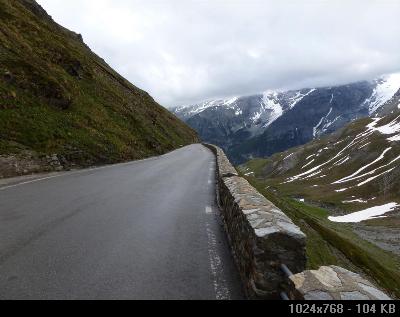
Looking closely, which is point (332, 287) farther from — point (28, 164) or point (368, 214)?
point (368, 214)

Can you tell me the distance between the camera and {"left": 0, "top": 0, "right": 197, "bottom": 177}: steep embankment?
29.3 m

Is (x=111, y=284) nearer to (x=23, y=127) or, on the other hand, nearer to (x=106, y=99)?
(x=23, y=127)

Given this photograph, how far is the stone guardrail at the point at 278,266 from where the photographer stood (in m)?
5.60

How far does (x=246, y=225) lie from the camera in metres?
8.80

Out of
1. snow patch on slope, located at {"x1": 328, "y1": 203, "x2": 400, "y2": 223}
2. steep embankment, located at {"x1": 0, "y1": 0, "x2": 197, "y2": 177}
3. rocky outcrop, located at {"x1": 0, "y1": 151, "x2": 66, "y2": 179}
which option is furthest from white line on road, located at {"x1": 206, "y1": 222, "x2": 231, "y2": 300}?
snow patch on slope, located at {"x1": 328, "y1": 203, "x2": 400, "y2": 223}

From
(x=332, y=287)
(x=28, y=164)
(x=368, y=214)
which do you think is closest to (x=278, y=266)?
(x=332, y=287)

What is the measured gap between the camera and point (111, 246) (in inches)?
424

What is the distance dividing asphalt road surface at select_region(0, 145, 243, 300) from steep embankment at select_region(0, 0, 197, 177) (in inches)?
392

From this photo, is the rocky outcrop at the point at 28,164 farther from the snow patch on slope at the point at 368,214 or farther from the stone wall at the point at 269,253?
the snow patch on slope at the point at 368,214

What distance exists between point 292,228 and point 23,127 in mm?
27353

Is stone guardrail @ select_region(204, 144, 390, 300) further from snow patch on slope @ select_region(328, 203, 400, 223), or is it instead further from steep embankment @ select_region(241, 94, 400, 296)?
snow patch on slope @ select_region(328, 203, 400, 223)

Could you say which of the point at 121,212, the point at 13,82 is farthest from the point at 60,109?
the point at 121,212

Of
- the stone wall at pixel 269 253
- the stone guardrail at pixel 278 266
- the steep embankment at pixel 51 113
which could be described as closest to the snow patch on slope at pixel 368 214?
the steep embankment at pixel 51 113
